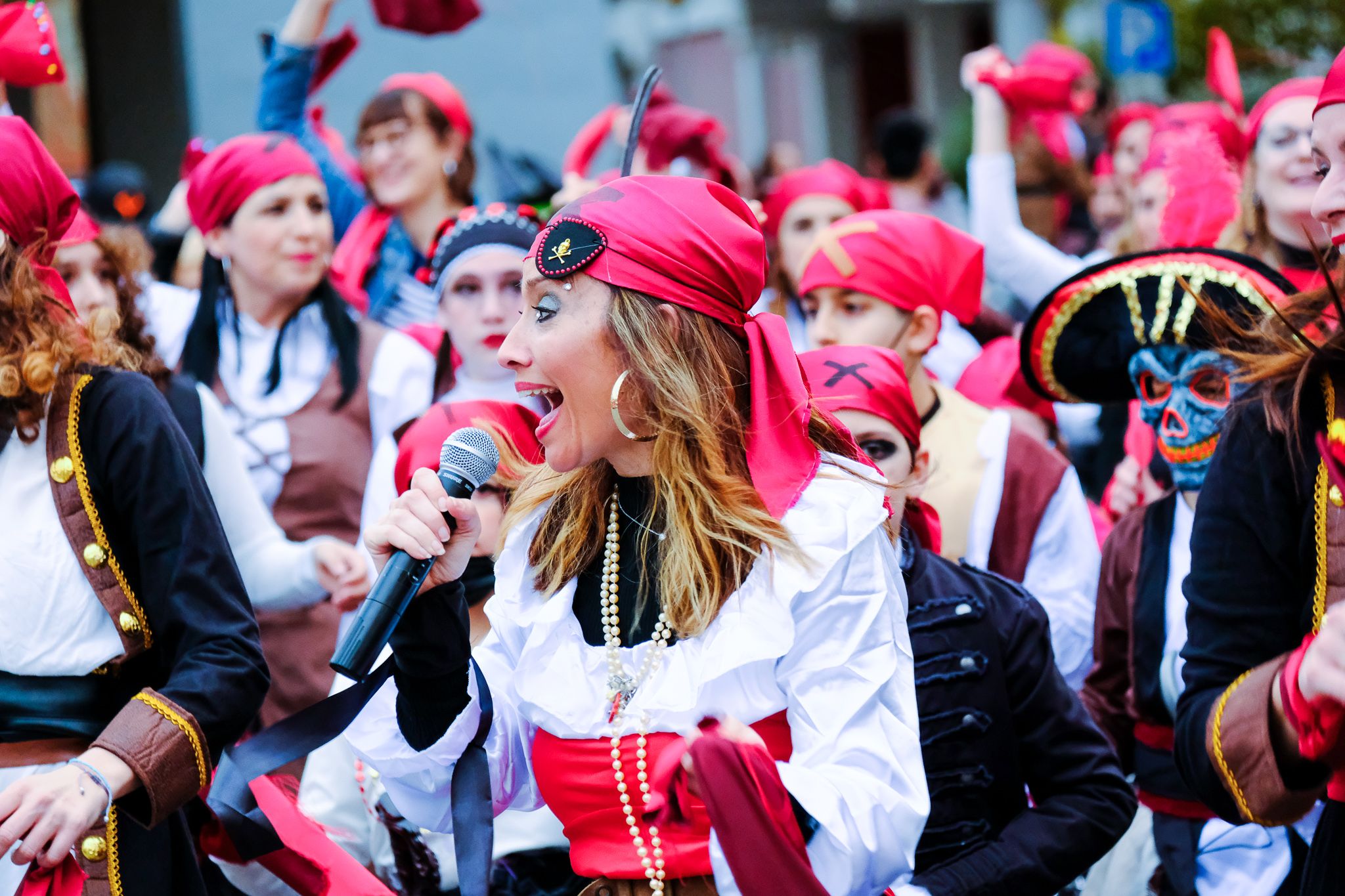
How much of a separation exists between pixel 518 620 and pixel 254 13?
10.1 m

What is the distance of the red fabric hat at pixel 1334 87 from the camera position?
2.13 metres

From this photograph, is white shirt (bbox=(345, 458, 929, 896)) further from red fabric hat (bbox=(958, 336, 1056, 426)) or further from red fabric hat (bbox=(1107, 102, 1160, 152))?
red fabric hat (bbox=(1107, 102, 1160, 152))

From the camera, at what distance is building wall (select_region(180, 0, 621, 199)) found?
37.7 ft

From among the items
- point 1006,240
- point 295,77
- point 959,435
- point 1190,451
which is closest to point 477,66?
point 295,77

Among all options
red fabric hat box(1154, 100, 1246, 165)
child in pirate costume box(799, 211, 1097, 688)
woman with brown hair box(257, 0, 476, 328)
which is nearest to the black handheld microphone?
child in pirate costume box(799, 211, 1097, 688)

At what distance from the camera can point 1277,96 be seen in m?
4.95

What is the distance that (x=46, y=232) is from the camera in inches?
115

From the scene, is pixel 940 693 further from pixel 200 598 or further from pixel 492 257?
pixel 492 257

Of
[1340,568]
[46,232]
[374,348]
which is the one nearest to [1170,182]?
[374,348]

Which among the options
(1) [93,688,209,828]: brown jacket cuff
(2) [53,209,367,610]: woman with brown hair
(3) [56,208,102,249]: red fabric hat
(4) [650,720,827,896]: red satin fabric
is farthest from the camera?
(3) [56,208,102,249]: red fabric hat

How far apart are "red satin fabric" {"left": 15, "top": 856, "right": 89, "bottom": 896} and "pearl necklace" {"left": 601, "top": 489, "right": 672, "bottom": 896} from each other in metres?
0.96

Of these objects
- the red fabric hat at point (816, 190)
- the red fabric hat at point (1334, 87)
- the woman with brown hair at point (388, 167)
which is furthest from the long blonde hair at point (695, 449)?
the red fabric hat at point (816, 190)

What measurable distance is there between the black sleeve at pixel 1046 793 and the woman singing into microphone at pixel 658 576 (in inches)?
31.0

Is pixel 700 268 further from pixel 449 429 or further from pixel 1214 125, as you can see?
pixel 1214 125
